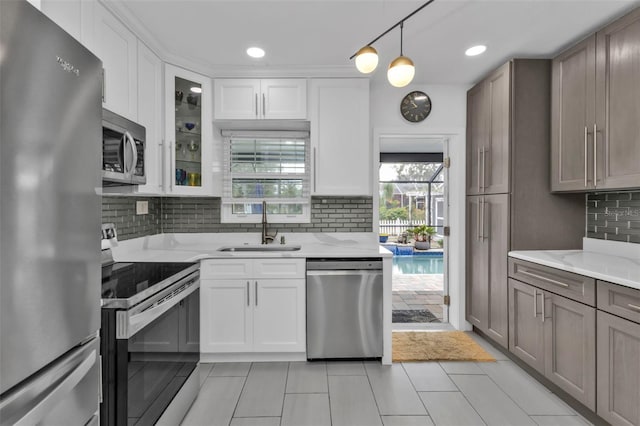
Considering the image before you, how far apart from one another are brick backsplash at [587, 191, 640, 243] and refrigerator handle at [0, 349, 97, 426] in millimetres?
3153

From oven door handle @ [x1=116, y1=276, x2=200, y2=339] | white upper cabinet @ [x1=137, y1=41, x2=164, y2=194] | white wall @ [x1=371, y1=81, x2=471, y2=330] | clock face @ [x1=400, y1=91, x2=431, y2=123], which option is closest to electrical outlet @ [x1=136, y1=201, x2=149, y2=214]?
white upper cabinet @ [x1=137, y1=41, x2=164, y2=194]

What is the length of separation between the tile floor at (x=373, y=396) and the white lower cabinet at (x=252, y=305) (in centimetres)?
18

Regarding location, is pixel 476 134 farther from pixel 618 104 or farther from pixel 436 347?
pixel 436 347

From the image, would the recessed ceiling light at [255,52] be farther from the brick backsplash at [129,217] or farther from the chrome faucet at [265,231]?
the brick backsplash at [129,217]

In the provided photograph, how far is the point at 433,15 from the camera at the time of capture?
2.19 metres

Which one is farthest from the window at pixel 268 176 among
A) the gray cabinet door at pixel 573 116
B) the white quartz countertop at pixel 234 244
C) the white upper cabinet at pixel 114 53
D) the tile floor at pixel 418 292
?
the gray cabinet door at pixel 573 116

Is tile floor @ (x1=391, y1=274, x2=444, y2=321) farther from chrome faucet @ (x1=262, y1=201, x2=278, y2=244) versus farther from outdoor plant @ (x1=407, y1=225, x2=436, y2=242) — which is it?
outdoor plant @ (x1=407, y1=225, x2=436, y2=242)

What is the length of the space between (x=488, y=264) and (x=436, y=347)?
88cm

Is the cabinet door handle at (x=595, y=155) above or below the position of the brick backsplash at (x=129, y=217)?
above

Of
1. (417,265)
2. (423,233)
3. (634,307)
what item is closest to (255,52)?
(634,307)

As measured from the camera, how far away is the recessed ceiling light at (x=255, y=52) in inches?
105

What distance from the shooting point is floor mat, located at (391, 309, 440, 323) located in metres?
3.75

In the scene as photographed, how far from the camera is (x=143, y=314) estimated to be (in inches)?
58.9

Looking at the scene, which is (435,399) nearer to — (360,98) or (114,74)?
(360,98)
